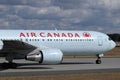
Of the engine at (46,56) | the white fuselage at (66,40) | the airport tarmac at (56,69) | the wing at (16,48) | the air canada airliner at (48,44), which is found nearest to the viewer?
the airport tarmac at (56,69)

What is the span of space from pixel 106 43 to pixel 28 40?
8574 millimetres

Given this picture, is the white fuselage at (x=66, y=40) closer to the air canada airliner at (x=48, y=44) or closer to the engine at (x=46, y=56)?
the air canada airliner at (x=48, y=44)

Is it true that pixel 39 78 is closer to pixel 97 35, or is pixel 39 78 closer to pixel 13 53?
pixel 13 53

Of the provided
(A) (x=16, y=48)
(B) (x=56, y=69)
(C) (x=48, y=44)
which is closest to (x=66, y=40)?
(C) (x=48, y=44)

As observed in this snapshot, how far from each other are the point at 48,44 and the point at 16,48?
386 centimetres

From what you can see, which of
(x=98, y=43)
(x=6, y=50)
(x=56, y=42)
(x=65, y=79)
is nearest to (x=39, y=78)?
(x=65, y=79)

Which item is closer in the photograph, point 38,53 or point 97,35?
point 38,53

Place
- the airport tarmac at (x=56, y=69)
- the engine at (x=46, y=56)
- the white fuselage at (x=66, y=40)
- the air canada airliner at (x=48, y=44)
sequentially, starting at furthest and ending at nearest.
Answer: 1. the white fuselage at (x=66, y=40)
2. the air canada airliner at (x=48, y=44)
3. the engine at (x=46, y=56)
4. the airport tarmac at (x=56, y=69)

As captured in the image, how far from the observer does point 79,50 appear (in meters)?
29.6

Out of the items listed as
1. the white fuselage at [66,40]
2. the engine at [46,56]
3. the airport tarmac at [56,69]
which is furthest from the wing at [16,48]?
the airport tarmac at [56,69]

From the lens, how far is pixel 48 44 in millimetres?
27906

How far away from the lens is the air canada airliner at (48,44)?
2395 cm

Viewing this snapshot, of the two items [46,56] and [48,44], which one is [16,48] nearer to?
[46,56]

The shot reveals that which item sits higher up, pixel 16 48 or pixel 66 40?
pixel 66 40
